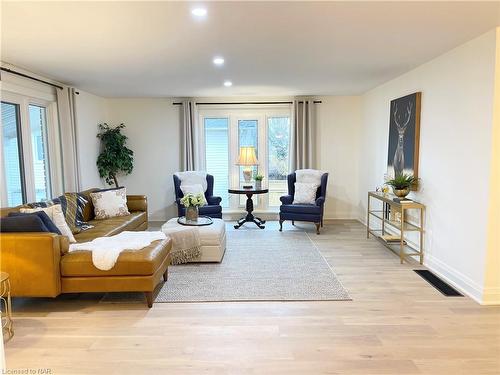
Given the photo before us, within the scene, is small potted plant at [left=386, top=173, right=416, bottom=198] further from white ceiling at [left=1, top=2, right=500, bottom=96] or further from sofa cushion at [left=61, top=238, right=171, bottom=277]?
sofa cushion at [left=61, top=238, right=171, bottom=277]

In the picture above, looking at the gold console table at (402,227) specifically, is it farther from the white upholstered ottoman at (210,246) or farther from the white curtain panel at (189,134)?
the white curtain panel at (189,134)

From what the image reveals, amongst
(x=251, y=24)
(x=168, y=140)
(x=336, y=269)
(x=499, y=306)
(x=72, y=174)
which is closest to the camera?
(x=251, y=24)

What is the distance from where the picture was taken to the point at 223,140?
7238 millimetres

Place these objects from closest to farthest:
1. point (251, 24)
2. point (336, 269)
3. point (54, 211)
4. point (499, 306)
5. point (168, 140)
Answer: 1. point (251, 24)
2. point (499, 306)
3. point (54, 211)
4. point (336, 269)
5. point (168, 140)

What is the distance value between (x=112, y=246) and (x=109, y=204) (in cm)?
204

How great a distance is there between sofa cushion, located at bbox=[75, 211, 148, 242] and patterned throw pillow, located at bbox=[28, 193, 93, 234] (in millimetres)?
136

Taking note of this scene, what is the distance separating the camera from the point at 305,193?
6.31m

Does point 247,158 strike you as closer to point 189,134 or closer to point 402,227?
point 189,134

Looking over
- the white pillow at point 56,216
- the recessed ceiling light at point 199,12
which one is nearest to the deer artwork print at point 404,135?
the recessed ceiling light at point 199,12

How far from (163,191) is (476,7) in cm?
597

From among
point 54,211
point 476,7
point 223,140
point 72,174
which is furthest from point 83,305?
point 223,140

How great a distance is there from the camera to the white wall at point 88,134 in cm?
593

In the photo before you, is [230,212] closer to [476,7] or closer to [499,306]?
[499,306]

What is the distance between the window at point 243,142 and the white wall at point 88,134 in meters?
1.93
